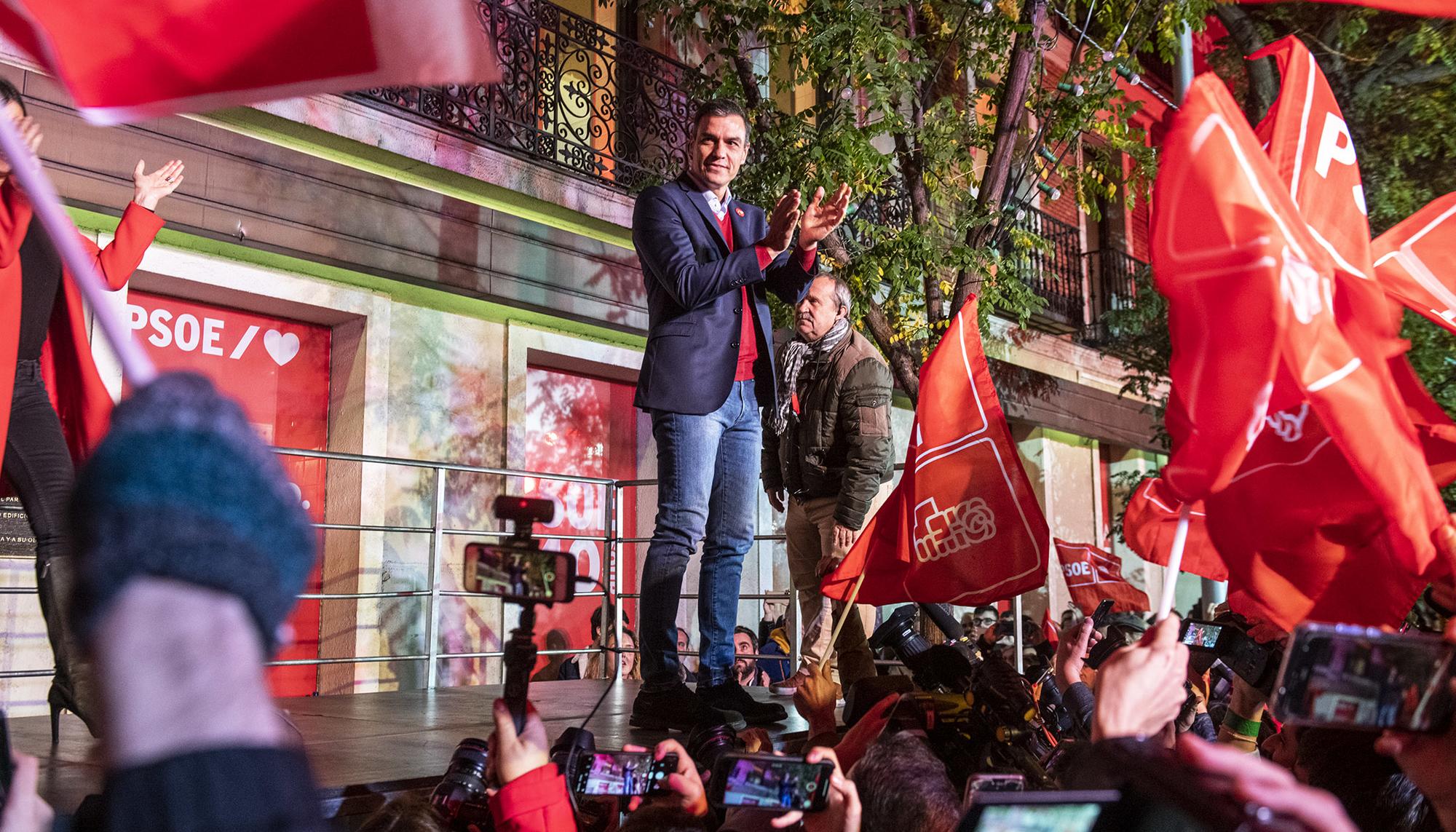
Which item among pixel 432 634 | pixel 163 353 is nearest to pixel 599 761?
pixel 432 634

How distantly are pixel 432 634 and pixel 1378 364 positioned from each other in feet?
15.4

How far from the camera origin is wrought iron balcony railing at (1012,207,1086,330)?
1561cm

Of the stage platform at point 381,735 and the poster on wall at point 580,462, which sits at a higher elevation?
the poster on wall at point 580,462

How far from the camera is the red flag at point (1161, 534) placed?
3.79m

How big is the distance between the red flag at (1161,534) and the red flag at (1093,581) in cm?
238

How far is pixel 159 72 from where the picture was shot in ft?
6.52

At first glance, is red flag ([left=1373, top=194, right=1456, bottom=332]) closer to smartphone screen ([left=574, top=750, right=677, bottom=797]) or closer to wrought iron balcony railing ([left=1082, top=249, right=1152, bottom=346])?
smartphone screen ([left=574, top=750, right=677, bottom=797])

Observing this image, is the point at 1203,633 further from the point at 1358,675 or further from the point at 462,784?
the point at 1358,675

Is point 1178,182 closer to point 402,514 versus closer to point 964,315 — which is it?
point 964,315

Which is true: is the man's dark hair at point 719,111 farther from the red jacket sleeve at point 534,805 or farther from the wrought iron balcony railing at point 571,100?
the wrought iron balcony railing at point 571,100

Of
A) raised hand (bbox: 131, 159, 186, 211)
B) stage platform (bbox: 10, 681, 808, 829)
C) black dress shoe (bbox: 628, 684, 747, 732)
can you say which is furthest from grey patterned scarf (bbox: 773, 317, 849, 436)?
raised hand (bbox: 131, 159, 186, 211)

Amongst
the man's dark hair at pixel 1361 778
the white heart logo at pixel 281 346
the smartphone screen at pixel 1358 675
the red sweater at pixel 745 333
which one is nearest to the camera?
the smartphone screen at pixel 1358 675

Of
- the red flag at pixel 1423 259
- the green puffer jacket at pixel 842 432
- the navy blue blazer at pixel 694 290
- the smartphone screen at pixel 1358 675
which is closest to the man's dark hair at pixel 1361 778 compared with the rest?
the smartphone screen at pixel 1358 675

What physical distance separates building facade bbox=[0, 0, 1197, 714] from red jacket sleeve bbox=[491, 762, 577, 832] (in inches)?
190
